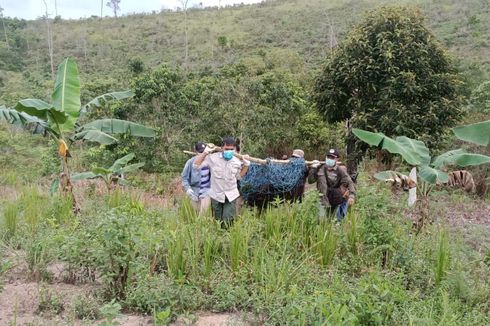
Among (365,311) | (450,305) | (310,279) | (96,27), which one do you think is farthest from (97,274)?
(96,27)

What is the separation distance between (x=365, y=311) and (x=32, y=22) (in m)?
55.4

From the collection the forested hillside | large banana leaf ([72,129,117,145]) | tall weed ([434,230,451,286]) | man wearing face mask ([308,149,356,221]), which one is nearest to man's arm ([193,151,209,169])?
man wearing face mask ([308,149,356,221])

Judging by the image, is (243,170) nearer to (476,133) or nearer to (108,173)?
(108,173)

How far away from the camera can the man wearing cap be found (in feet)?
21.7

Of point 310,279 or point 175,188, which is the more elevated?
point 310,279

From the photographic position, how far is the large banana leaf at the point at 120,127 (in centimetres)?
797

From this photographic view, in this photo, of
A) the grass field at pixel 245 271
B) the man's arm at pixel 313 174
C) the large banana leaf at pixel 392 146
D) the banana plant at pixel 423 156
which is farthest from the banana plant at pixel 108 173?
the banana plant at pixel 423 156

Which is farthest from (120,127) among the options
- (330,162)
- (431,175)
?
(431,175)

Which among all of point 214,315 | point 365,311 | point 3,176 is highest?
point 365,311

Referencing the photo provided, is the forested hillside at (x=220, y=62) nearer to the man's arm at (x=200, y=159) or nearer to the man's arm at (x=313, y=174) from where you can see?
the man's arm at (x=313, y=174)

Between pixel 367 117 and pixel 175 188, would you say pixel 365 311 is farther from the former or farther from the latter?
pixel 175 188

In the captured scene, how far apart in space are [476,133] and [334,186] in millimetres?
1986

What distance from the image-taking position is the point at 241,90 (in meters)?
14.2

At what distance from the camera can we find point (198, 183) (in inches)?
269
